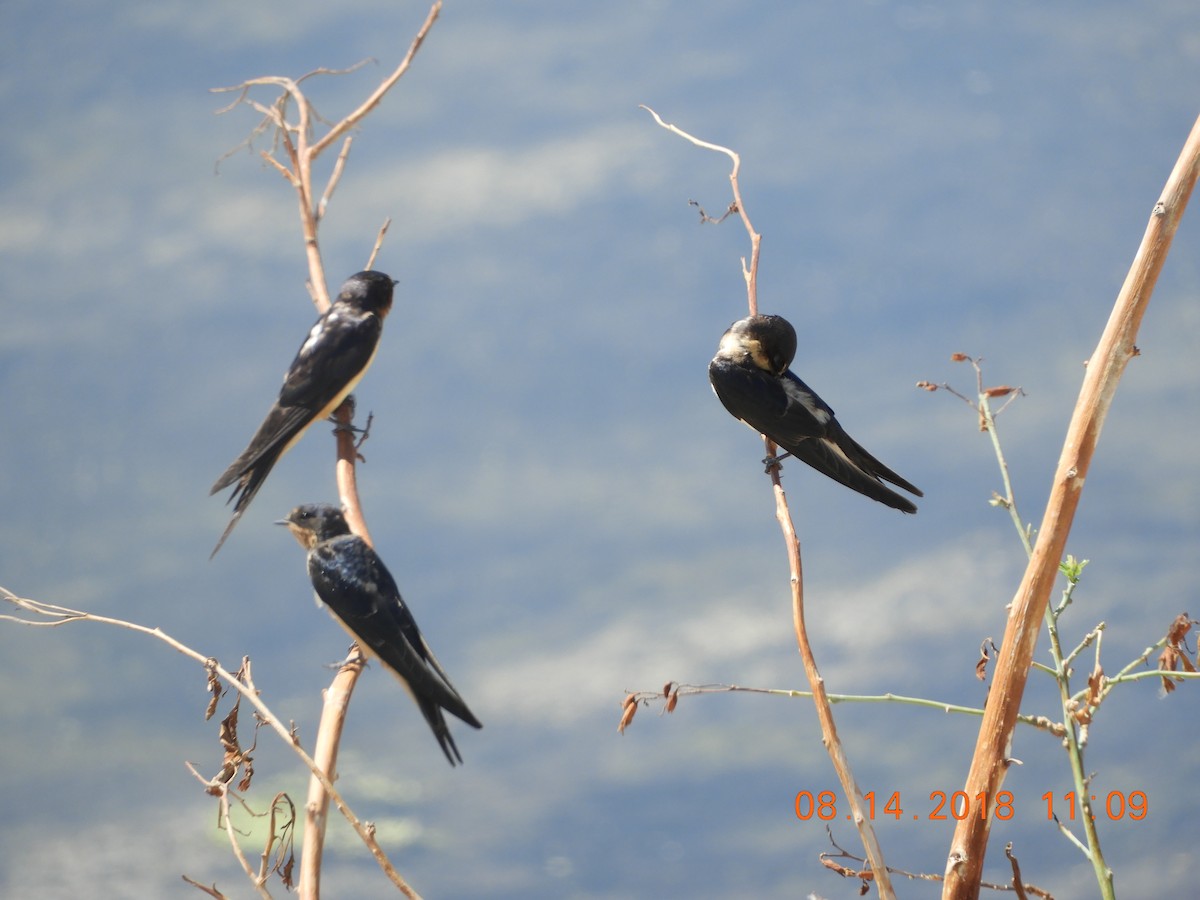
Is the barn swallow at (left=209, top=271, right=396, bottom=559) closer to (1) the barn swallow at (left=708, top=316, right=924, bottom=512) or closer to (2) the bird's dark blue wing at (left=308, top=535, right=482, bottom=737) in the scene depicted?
(2) the bird's dark blue wing at (left=308, top=535, right=482, bottom=737)

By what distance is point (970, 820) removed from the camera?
3.67ft

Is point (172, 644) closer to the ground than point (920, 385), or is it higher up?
closer to the ground

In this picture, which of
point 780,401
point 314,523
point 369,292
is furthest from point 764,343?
point 314,523

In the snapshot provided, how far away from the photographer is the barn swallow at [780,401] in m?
2.02

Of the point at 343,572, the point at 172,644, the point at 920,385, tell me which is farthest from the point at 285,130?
the point at 920,385

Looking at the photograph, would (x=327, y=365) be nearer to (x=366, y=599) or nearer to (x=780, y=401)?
(x=366, y=599)

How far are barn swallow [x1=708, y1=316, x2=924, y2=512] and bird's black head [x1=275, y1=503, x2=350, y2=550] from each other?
826 mm

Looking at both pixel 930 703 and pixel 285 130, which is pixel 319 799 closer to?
pixel 930 703

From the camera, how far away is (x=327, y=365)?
1797 millimetres

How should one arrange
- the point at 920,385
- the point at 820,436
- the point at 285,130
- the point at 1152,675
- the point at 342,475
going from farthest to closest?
the point at 820,436 < the point at 285,130 < the point at 342,475 < the point at 920,385 < the point at 1152,675

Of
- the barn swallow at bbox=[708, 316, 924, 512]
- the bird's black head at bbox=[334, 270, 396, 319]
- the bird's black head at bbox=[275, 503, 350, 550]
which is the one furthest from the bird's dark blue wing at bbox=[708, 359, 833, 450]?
the bird's black head at bbox=[275, 503, 350, 550]

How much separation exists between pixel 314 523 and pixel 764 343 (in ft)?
2.94

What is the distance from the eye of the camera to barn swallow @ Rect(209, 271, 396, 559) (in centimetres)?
166

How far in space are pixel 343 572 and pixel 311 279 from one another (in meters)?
0.49
